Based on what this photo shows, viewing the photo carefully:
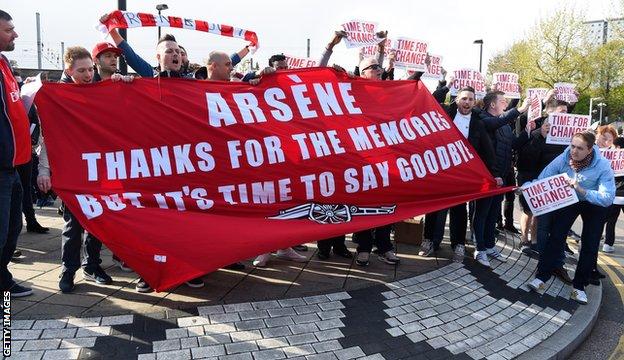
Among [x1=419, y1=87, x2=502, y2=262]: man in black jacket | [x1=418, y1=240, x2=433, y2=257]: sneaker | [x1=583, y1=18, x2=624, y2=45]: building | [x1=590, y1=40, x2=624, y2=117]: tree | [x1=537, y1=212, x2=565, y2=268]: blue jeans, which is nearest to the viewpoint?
[x1=537, y1=212, x2=565, y2=268]: blue jeans

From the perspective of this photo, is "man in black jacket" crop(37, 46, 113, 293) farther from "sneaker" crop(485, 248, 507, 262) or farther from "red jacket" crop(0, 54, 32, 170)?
"sneaker" crop(485, 248, 507, 262)

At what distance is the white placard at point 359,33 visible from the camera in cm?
596

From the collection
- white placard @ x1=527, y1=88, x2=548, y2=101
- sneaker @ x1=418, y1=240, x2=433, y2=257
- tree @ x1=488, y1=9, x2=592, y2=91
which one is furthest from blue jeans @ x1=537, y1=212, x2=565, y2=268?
tree @ x1=488, y1=9, x2=592, y2=91

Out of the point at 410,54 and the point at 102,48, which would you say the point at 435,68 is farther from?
the point at 102,48

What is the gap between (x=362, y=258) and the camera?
5199 mm

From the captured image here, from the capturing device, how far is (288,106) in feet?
15.2

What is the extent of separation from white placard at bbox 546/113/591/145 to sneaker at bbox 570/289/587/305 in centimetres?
185

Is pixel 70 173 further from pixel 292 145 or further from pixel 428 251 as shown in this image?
pixel 428 251

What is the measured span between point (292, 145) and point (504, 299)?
8.69 ft

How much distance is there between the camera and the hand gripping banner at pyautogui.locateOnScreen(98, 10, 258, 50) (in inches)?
184

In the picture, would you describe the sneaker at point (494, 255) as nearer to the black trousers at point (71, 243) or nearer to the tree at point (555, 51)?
the black trousers at point (71, 243)

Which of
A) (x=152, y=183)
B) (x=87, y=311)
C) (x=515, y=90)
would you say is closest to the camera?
(x=87, y=311)

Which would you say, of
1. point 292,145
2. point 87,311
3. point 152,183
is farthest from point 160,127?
point 87,311

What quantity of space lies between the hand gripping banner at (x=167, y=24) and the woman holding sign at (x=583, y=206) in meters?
4.10
